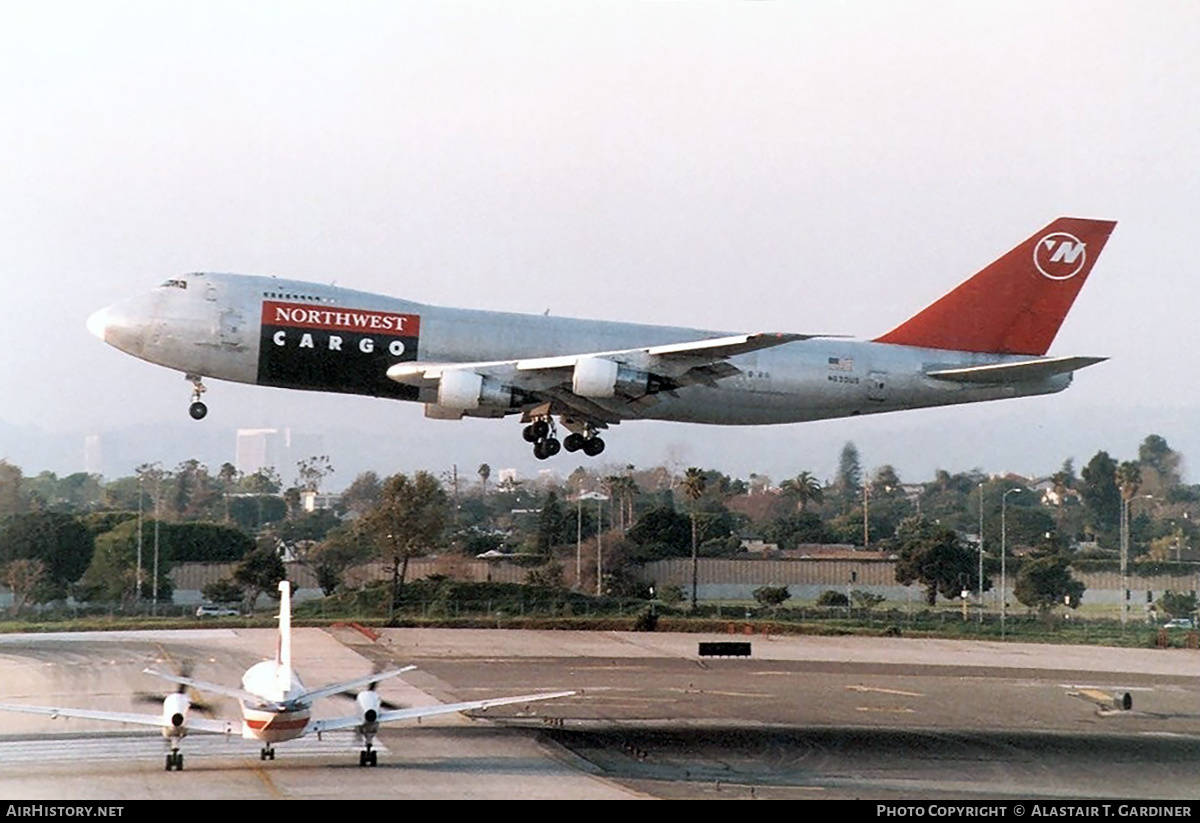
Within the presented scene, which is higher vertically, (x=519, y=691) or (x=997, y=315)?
(x=997, y=315)

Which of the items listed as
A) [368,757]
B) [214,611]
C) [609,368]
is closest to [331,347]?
[609,368]

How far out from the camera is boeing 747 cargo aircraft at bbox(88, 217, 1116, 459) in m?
47.6

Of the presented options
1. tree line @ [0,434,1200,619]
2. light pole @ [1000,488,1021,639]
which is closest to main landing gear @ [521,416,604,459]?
tree line @ [0,434,1200,619]

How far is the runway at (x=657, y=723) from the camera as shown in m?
43.4

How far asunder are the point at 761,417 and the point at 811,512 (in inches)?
1578

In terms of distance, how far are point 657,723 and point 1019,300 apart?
19295mm

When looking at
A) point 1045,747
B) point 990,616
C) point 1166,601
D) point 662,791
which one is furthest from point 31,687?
point 1166,601

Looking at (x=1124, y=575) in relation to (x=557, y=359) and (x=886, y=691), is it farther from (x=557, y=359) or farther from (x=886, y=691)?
(x=557, y=359)

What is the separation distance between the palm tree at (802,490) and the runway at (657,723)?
20359 mm

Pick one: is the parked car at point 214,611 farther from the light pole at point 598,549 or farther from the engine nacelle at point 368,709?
the engine nacelle at point 368,709

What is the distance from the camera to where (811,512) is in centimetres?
9162

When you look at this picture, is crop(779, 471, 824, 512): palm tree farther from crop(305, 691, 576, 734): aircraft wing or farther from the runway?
crop(305, 691, 576, 734): aircraft wing

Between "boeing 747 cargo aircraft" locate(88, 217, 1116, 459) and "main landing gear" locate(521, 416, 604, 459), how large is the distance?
0.18 feet

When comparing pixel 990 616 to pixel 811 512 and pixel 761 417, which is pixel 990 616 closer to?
pixel 811 512
